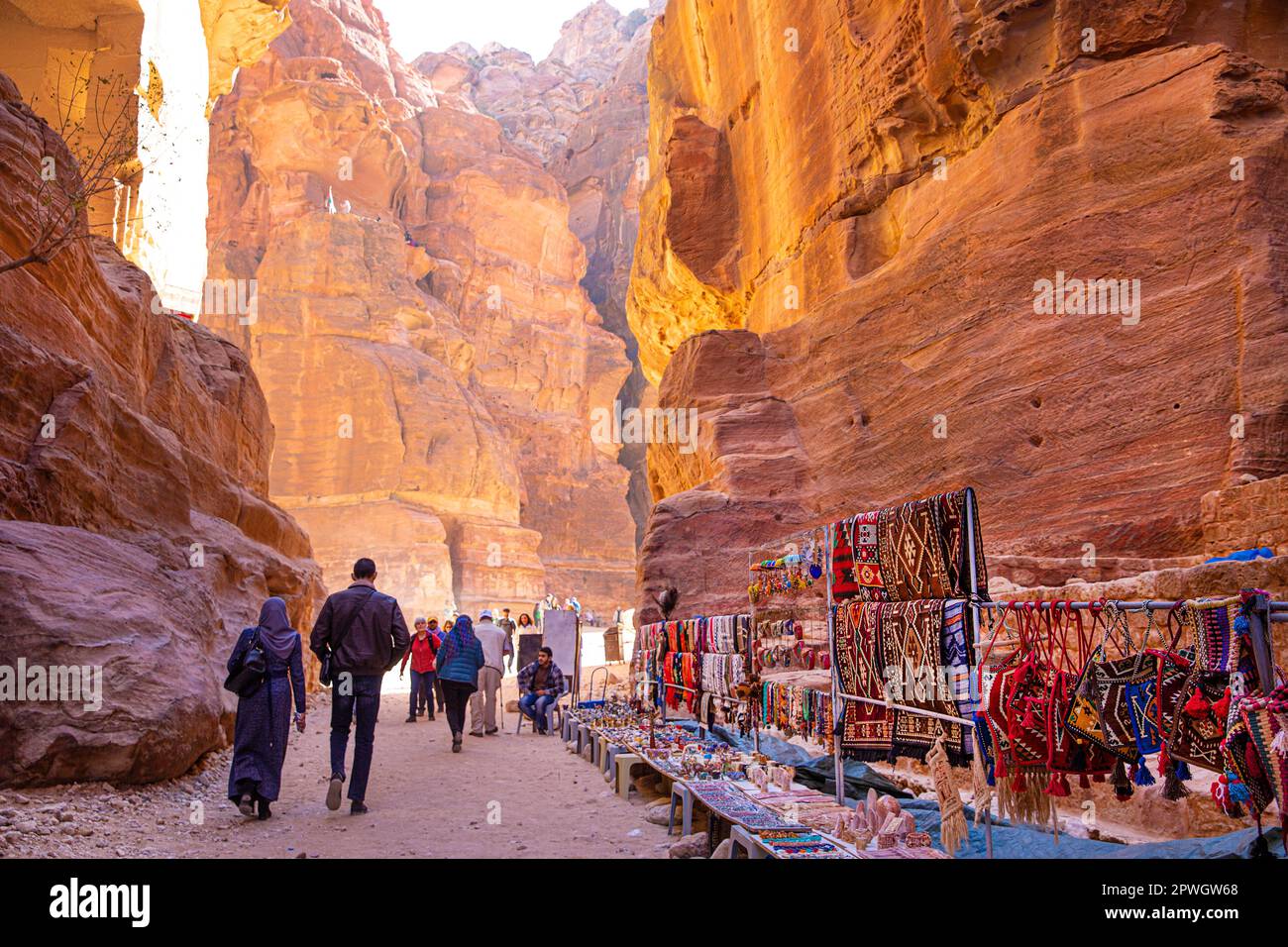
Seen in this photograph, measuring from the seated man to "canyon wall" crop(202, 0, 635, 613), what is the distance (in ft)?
81.8

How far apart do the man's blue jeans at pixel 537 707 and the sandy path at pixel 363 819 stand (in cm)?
442

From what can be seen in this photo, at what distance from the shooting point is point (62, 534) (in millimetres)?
8008

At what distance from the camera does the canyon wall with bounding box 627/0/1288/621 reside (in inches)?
373

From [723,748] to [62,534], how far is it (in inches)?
259

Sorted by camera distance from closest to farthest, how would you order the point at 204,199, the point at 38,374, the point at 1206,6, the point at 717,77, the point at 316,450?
the point at 38,374 < the point at 1206,6 < the point at 717,77 < the point at 204,199 < the point at 316,450

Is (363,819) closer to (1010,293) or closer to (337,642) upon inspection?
(337,642)

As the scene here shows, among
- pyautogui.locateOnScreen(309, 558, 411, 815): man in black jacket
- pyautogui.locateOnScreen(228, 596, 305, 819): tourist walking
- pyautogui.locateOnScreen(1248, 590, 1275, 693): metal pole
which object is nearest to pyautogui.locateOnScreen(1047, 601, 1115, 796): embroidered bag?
pyautogui.locateOnScreen(1248, 590, 1275, 693): metal pole

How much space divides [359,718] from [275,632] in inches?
40.8

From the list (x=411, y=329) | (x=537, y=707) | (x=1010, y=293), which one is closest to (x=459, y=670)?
(x=537, y=707)

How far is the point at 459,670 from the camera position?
449 inches

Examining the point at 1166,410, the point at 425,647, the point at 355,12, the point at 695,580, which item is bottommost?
the point at 425,647

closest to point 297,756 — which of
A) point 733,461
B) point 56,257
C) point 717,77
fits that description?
point 56,257

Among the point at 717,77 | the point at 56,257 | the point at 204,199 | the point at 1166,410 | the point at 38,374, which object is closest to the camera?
the point at 38,374

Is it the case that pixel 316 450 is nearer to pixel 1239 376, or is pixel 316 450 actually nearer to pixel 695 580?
pixel 695 580
